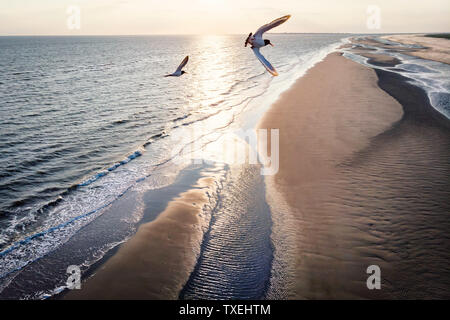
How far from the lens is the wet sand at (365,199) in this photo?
6.76 meters

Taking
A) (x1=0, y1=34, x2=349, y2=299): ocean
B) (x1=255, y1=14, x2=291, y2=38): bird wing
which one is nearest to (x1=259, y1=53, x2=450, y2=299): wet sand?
(x1=0, y1=34, x2=349, y2=299): ocean

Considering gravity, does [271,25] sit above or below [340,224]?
above

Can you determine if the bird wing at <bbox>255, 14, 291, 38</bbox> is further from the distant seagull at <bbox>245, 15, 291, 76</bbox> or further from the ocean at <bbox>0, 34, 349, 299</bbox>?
the ocean at <bbox>0, 34, 349, 299</bbox>

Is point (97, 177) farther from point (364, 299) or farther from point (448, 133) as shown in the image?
point (448, 133)

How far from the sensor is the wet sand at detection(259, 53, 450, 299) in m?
6.76

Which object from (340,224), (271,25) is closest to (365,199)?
(340,224)

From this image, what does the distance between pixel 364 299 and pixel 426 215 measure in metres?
4.10

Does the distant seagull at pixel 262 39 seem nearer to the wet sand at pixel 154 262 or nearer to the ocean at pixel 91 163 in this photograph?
the ocean at pixel 91 163

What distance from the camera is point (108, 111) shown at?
24.4m

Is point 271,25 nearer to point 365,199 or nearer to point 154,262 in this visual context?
point 154,262

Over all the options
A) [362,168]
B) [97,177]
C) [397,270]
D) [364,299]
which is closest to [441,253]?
[397,270]

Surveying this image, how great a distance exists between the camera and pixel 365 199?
32.0ft

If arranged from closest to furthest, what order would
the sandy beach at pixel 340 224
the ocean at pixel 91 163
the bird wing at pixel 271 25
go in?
the bird wing at pixel 271 25, the sandy beach at pixel 340 224, the ocean at pixel 91 163

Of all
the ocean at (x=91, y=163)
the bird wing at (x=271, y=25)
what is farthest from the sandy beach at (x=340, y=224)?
the bird wing at (x=271, y=25)
